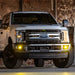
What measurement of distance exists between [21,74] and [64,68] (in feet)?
11.6

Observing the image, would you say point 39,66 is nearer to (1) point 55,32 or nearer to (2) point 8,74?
(1) point 55,32

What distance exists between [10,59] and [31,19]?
7.10 ft

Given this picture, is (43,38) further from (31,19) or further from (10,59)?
(31,19)

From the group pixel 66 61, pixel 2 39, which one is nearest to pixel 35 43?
pixel 66 61

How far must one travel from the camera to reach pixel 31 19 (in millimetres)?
19141

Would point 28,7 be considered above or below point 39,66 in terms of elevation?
above

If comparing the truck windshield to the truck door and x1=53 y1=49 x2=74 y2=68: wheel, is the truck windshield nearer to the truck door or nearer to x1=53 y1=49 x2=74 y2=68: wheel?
the truck door

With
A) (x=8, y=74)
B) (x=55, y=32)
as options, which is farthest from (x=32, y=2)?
(x=8, y=74)

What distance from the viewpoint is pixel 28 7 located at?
2577cm

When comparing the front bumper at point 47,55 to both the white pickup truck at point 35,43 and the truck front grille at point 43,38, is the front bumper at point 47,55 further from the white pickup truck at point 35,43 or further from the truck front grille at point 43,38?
the truck front grille at point 43,38

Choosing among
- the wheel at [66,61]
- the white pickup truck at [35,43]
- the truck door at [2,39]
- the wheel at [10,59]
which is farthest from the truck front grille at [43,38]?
the truck door at [2,39]

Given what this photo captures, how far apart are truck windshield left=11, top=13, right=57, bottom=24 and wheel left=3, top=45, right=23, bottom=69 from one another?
1.25m

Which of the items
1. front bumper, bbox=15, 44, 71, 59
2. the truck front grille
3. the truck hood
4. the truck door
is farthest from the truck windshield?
front bumper, bbox=15, 44, 71, 59

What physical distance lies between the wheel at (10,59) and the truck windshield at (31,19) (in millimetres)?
1253
